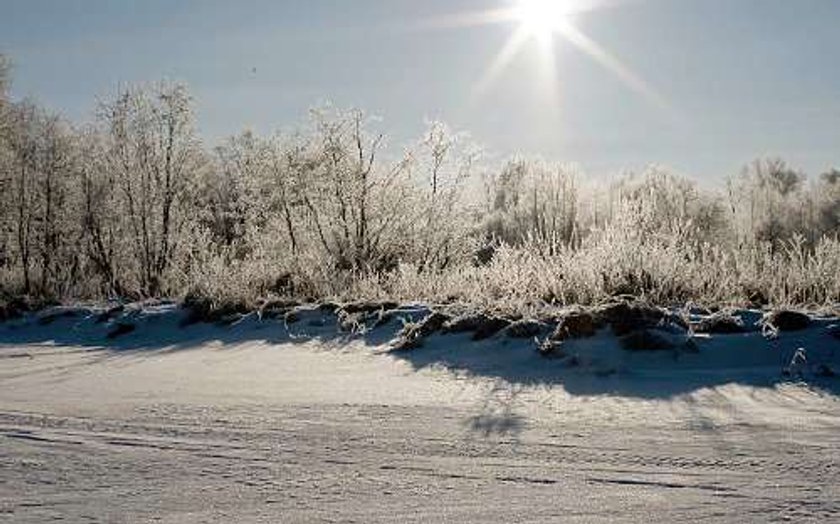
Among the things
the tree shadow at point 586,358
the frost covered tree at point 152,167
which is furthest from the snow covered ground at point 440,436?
the frost covered tree at point 152,167

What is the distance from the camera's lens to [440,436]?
5133mm

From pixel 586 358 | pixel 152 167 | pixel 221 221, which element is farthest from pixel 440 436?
pixel 221 221

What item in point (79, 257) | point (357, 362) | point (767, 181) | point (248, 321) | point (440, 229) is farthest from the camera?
point (767, 181)

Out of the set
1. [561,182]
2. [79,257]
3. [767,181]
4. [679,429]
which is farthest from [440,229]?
[767,181]

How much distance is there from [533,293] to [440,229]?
16.7 metres

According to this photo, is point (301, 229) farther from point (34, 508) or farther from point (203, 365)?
point (34, 508)

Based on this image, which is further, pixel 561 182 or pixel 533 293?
pixel 561 182

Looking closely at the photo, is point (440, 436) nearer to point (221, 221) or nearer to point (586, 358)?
point (586, 358)

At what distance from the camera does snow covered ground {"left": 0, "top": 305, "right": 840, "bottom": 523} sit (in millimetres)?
3838

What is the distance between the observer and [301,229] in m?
27.2

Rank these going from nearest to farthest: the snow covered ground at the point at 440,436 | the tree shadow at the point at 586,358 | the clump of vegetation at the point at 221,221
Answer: the snow covered ground at the point at 440,436
the tree shadow at the point at 586,358
the clump of vegetation at the point at 221,221

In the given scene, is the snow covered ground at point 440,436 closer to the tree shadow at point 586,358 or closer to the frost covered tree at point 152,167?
the tree shadow at point 586,358

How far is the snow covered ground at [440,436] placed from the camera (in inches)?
151

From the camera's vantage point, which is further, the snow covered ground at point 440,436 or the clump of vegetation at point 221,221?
the clump of vegetation at point 221,221
